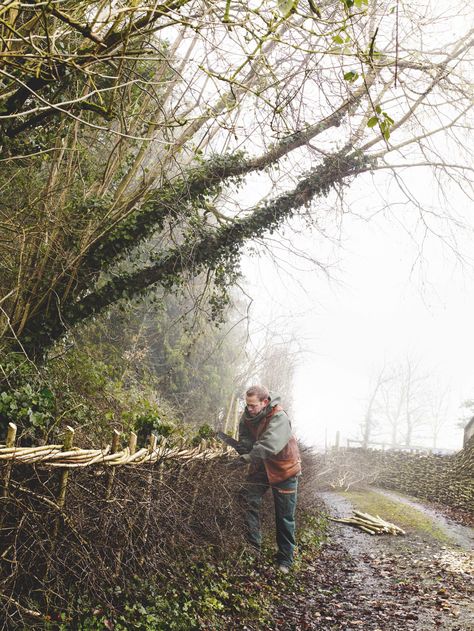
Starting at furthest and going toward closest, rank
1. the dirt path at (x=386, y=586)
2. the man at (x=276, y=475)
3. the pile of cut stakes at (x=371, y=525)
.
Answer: the pile of cut stakes at (x=371, y=525), the man at (x=276, y=475), the dirt path at (x=386, y=586)

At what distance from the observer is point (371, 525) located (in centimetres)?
1109

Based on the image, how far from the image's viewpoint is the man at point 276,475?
5.77 metres

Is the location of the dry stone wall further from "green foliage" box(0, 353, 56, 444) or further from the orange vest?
"green foliage" box(0, 353, 56, 444)

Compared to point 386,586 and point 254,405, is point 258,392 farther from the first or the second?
point 386,586

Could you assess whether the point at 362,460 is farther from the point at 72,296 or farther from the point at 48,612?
the point at 48,612

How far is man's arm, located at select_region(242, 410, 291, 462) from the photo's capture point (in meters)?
5.59

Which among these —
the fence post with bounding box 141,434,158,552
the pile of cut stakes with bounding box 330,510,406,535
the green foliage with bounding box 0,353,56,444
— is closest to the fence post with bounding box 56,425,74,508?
the fence post with bounding box 141,434,158,552

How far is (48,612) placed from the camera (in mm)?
3307

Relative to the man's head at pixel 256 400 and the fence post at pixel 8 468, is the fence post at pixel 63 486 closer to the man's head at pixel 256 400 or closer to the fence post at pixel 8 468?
the fence post at pixel 8 468

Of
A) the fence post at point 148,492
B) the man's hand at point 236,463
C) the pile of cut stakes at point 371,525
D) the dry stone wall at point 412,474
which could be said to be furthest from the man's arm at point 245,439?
the dry stone wall at point 412,474

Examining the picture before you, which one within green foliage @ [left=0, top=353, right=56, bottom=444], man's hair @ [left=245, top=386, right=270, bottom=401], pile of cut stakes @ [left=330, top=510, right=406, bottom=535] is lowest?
pile of cut stakes @ [left=330, top=510, right=406, bottom=535]

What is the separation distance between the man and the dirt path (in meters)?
0.61

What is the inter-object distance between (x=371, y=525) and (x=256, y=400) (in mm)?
7007

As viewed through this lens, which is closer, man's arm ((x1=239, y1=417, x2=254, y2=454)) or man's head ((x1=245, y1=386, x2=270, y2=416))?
man's head ((x1=245, y1=386, x2=270, y2=416))
